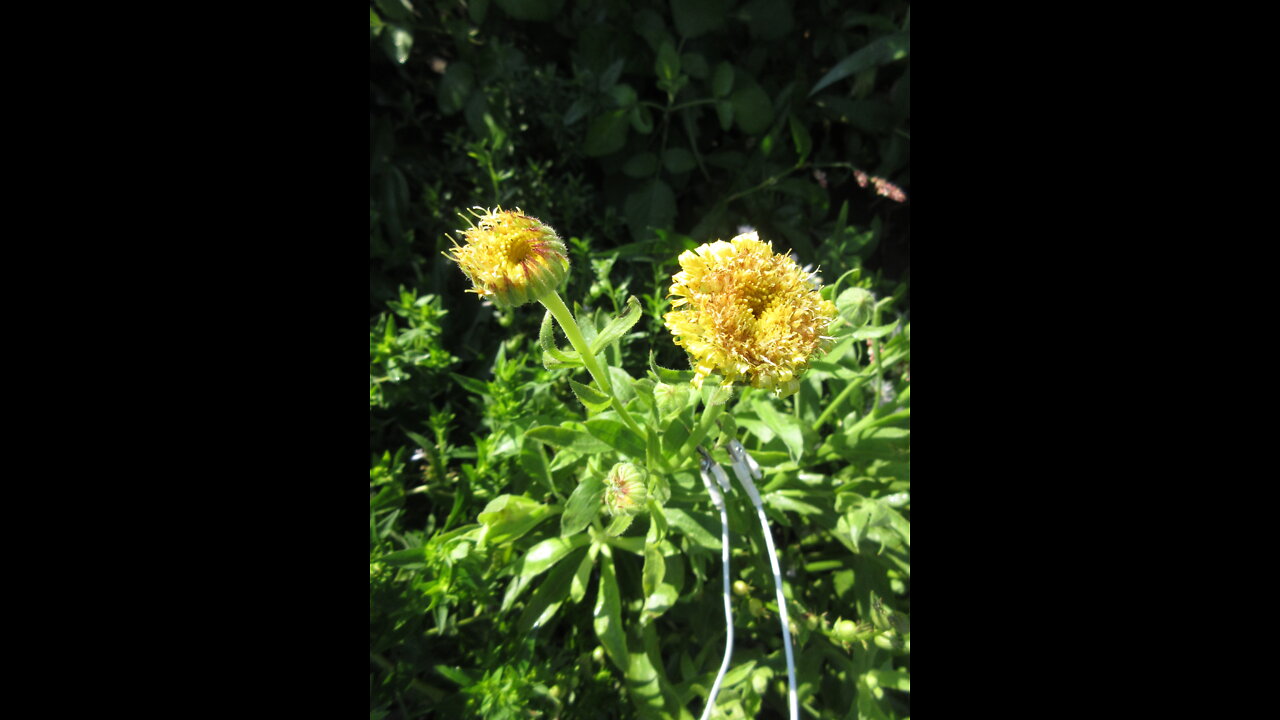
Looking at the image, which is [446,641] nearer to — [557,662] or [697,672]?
[557,662]

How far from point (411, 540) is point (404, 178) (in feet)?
3.75

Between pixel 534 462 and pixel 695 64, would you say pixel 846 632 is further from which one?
pixel 695 64

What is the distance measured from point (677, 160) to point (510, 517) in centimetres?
128

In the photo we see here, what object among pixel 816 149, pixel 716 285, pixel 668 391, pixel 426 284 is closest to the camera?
pixel 716 285

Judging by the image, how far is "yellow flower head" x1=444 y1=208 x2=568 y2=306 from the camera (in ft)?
3.31

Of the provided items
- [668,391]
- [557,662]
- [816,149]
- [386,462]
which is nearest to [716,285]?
[668,391]

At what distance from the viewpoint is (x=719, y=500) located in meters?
1.23

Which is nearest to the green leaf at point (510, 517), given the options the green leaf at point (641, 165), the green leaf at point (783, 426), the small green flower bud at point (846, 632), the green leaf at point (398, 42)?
the green leaf at point (783, 426)

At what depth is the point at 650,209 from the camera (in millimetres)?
2191

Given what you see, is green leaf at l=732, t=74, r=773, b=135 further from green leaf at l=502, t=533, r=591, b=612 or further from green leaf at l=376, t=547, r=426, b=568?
green leaf at l=376, t=547, r=426, b=568

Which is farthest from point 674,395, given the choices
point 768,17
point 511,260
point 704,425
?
point 768,17

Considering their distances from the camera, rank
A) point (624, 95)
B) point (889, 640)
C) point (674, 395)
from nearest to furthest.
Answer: point (674, 395), point (889, 640), point (624, 95)

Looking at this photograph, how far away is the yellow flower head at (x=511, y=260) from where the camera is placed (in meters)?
1.01

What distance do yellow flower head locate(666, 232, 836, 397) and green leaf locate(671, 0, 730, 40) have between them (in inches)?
56.5
